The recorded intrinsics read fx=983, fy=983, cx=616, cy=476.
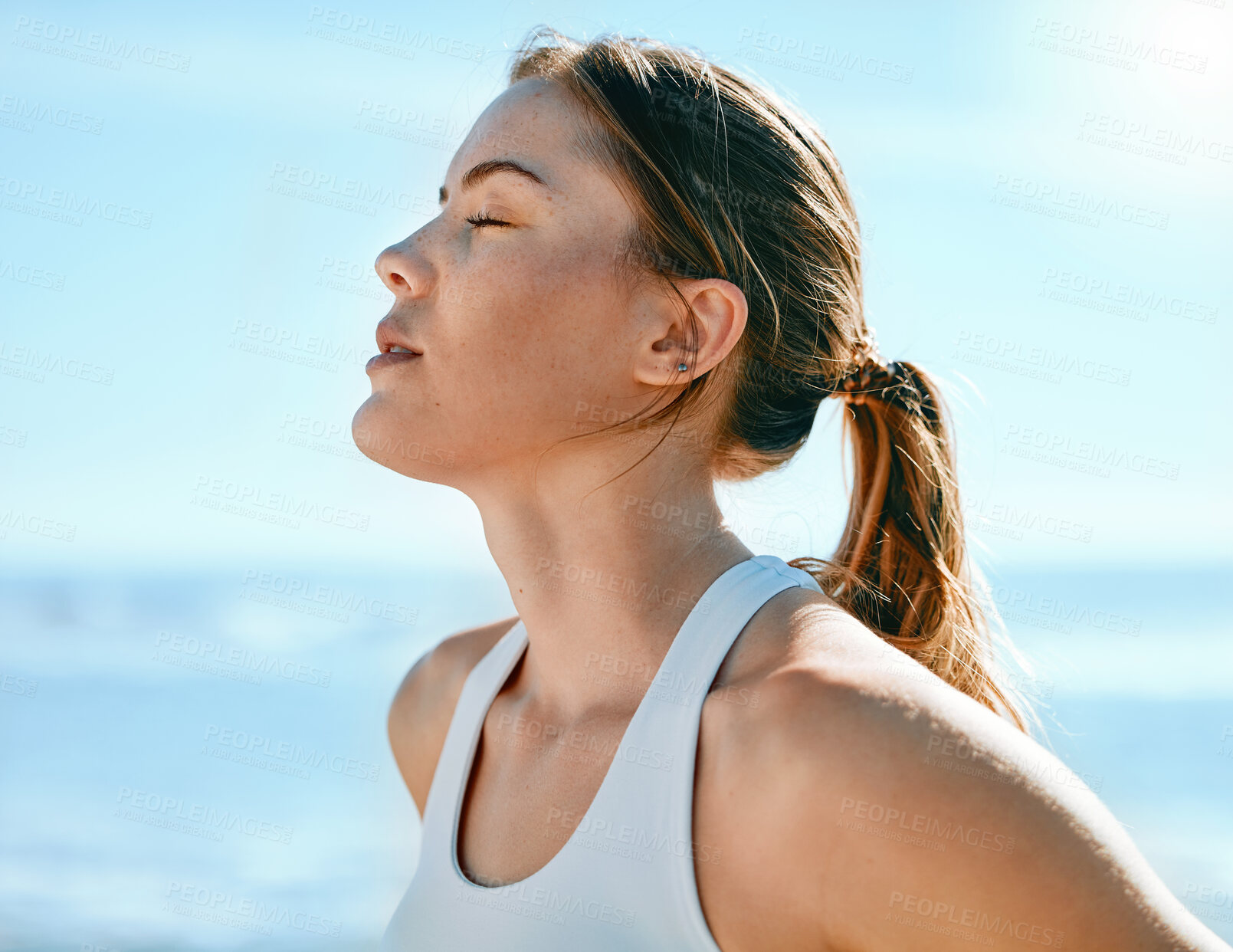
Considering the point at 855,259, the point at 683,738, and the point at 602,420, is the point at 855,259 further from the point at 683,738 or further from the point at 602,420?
the point at 683,738

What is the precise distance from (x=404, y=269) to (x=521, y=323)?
0.23 m

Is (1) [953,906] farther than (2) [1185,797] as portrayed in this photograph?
No

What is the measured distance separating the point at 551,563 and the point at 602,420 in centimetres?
25

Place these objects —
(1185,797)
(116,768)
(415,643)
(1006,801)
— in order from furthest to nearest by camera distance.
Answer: (415,643) < (116,768) < (1185,797) < (1006,801)

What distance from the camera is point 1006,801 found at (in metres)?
1.03

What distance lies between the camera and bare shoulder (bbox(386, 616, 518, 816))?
77.9 inches

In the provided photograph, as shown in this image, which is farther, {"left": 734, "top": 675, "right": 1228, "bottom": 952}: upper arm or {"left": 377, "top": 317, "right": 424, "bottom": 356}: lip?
{"left": 377, "top": 317, "right": 424, "bottom": 356}: lip

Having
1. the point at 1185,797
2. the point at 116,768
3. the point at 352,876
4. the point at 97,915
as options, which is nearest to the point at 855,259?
the point at 352,876
